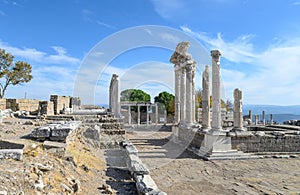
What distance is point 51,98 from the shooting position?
66.5 feet

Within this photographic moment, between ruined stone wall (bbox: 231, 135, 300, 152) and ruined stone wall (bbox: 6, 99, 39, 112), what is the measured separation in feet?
57.1

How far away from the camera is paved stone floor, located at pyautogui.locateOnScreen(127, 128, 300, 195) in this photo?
20.5 ft

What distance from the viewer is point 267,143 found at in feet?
36.7

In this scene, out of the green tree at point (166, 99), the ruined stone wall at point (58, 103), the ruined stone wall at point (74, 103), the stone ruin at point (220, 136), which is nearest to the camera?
the stone ruin at point (220, 136)

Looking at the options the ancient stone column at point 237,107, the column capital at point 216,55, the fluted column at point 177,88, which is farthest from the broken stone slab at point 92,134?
the ancient stone column at point 237,107

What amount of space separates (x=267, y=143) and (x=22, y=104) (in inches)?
758

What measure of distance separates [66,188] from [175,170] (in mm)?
4651

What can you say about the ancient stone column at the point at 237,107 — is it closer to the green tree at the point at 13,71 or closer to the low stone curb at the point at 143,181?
the low stone curb at the point at 143,181

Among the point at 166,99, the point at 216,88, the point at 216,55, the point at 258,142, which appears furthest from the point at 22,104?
the point at 166,99

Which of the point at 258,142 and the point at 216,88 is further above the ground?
the point at 216,88

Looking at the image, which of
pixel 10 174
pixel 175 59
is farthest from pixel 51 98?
pixel 10 174

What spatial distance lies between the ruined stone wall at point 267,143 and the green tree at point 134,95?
123 ft

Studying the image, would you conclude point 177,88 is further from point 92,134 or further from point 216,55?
point 92,134

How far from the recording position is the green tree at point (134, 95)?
157 feet
